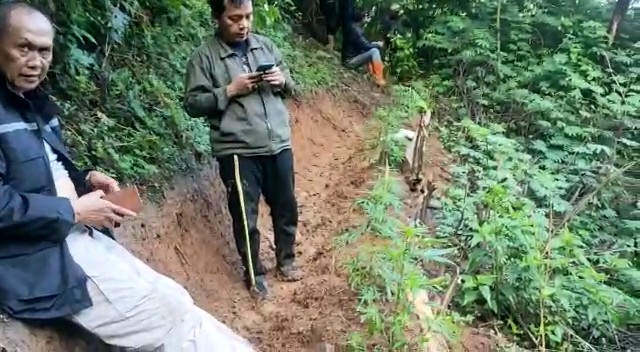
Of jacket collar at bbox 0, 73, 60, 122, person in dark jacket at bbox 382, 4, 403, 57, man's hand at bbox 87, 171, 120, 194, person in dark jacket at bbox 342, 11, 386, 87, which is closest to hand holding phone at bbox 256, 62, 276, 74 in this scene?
man's hand at bbox 87, 171, 120, 194

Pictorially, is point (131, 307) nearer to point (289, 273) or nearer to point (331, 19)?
point (289, 273)

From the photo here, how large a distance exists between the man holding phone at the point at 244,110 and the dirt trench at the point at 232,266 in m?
0.26

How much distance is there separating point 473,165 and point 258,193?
4.14 metres

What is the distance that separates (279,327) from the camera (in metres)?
4.23

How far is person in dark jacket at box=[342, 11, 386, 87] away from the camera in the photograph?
12.0m

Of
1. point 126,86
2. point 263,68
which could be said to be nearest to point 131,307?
point 263,68

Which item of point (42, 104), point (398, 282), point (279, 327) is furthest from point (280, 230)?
point (42, 104)

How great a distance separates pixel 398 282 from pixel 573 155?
6.32 m

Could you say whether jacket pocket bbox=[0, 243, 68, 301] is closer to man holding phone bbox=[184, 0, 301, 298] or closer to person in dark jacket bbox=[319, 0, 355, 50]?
man holding phone bbox=[184, 0, 301, 298]

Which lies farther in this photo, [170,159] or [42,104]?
[170,159]

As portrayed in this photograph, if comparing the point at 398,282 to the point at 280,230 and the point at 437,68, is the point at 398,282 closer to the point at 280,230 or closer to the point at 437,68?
the point at 280,230

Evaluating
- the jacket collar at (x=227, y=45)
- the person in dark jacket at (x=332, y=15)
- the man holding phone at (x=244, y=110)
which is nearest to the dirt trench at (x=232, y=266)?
the man holding phone at (x=244, y=110)

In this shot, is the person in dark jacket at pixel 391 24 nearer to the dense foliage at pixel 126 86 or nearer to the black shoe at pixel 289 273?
the dense foliage at pixel 126 86

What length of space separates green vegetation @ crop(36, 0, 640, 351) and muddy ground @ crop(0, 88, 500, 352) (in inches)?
8.8
